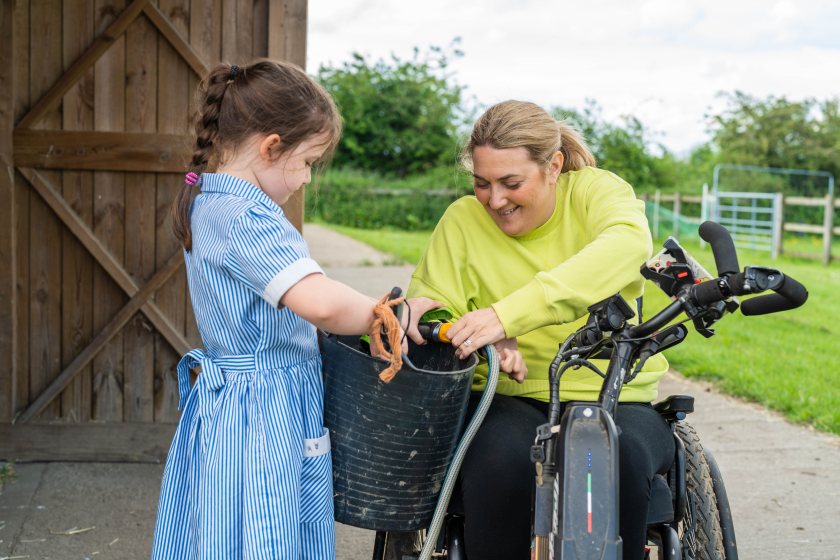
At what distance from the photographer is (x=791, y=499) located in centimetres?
482

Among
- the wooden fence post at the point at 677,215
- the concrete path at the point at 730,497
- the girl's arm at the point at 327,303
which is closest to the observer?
the girl's arm at the point at 327,303

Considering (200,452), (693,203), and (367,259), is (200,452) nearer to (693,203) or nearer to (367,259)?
(367,259)

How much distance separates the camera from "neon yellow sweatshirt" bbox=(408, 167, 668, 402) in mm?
2602

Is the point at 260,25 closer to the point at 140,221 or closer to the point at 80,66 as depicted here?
the point at 80,66

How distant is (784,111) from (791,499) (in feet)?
71.2

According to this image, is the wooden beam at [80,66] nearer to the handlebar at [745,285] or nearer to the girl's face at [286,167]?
the girl's face at [286,167]

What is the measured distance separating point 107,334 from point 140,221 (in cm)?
56

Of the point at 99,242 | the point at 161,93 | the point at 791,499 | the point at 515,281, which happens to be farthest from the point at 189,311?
the point at 791,499

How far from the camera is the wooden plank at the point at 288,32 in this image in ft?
16.1

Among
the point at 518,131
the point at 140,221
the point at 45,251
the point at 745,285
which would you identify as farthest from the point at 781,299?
the point at 45,251

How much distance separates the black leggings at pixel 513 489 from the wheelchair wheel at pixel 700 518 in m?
0.21

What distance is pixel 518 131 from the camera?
2828 millimetres

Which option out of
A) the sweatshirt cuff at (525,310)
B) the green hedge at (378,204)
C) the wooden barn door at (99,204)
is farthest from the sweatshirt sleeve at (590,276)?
the green hedge at (378,204)

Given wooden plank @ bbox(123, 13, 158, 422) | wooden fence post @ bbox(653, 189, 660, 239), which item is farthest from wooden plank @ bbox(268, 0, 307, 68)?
wooden fence post @ bbox(653, 189, 660, 239)
